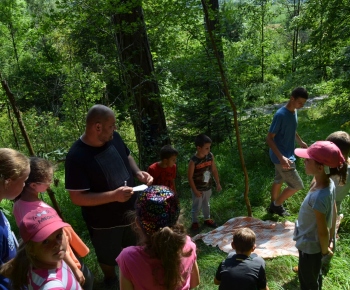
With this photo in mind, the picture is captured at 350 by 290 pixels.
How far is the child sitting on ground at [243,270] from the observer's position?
7.63ft

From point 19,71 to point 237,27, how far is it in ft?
41.8

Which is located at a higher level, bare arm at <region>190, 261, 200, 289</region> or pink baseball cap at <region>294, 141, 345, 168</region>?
pink baseball cap at <region>294, 141, 345, 168</region>

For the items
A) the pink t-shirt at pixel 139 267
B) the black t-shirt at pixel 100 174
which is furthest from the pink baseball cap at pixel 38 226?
the black t-shirt at pixel 100 174

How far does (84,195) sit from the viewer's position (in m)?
2.79

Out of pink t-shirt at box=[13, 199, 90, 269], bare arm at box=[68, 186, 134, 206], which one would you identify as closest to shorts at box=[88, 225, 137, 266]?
bare arm at box=[68, 186, 134, 206]

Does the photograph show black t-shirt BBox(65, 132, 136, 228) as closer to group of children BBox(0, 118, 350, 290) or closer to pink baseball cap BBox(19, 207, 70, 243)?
group of children BBox(0, 118, 350, 290)

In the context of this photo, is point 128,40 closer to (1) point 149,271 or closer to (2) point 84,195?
(2) point 84,195

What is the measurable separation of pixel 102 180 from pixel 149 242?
4.34ft

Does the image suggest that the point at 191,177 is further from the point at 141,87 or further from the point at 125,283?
the point at 125,283

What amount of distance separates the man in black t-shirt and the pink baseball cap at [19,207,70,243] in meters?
0.89

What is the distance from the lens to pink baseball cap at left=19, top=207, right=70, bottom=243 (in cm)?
173

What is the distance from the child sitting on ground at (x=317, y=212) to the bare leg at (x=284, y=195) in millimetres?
1782

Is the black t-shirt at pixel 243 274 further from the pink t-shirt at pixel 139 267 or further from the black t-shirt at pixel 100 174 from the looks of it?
the black t-shirt at pixel 100 174

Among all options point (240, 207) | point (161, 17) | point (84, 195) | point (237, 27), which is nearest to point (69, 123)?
point (161, 17)
